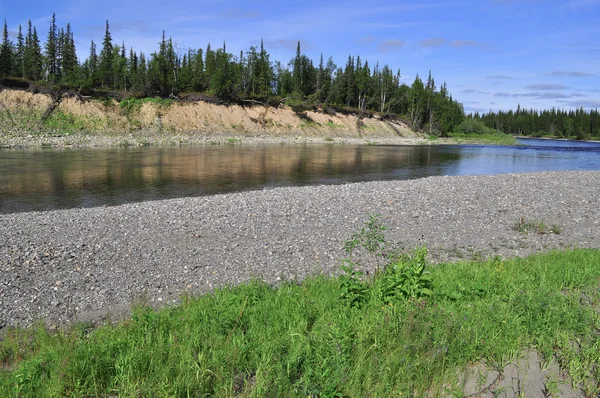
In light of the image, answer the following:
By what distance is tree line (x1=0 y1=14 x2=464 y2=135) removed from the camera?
83875 millimetres

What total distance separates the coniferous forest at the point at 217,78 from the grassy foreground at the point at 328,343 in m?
74.0

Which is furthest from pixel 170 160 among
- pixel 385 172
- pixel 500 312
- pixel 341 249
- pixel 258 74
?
pixel 258 74

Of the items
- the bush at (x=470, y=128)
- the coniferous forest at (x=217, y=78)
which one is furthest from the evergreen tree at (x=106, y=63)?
the bush at (x=470, y=128)

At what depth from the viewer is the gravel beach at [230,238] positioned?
9727 millimetres

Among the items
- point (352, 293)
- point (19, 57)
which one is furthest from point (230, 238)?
point (19, 57)

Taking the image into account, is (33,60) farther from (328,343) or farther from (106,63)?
(328,343)

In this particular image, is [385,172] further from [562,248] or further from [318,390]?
[318,390]

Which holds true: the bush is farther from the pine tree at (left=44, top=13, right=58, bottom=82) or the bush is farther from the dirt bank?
the pine tree at (left=44, top=13, right=58, bottom=82)

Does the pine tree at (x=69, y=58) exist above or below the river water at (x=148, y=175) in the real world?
above

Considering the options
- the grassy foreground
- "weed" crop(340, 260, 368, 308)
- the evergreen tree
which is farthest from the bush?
"weed" crop(340, 260, 368, 308)

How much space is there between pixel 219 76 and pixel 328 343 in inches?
3494

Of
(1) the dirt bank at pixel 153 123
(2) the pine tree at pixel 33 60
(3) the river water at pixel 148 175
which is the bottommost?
(3) the river water at pixel 148 175

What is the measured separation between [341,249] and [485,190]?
42.7ft

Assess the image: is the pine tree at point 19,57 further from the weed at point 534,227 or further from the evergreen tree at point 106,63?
the weed at point 534,227
